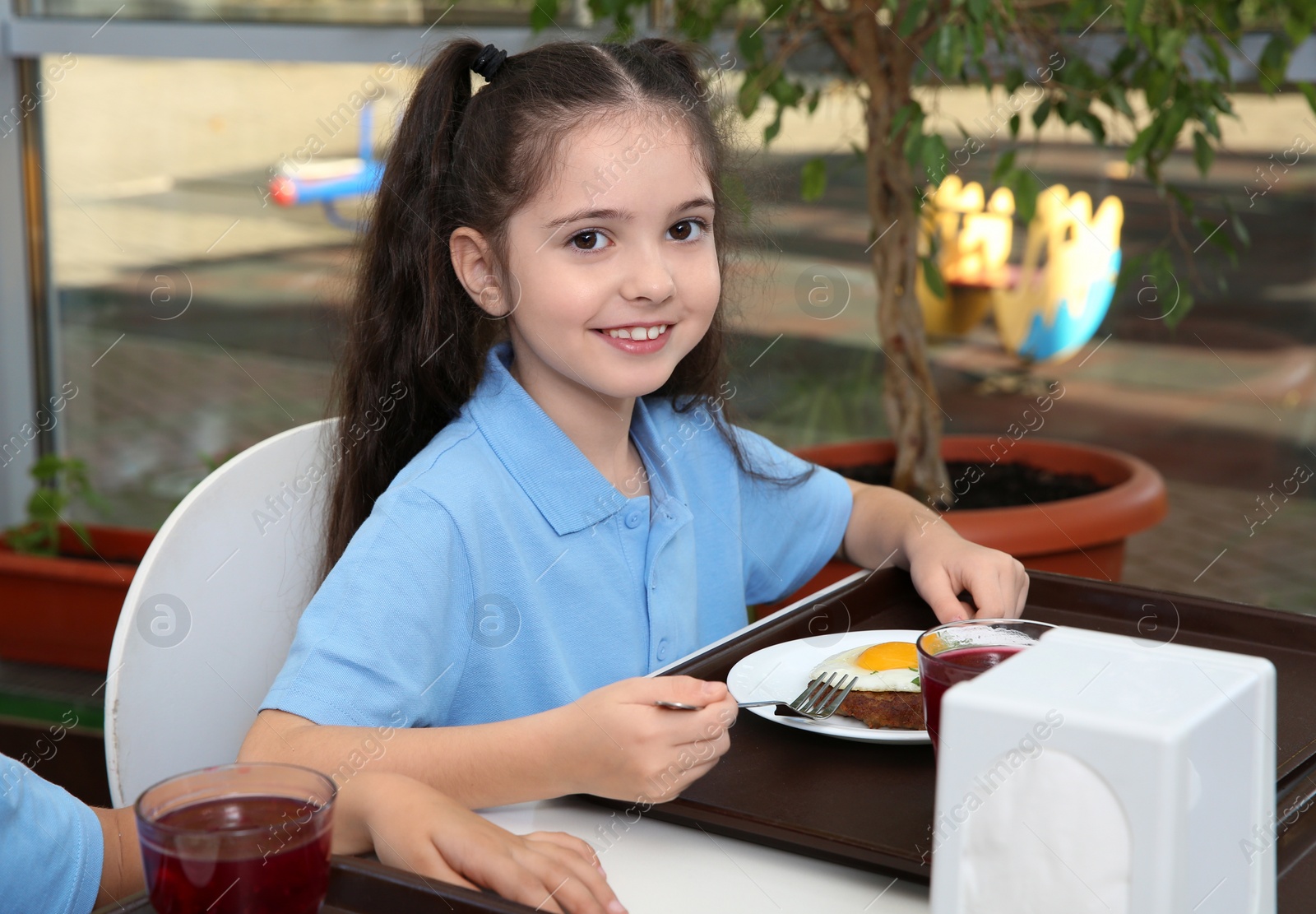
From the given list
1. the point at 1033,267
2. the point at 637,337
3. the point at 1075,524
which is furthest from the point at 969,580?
the point at 1033,267

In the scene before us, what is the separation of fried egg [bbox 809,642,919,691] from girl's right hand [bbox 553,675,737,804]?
0.15 m

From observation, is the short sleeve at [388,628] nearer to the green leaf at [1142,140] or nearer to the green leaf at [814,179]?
the green leaf at [814,179]

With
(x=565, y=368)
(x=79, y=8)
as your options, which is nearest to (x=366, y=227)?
(x=565, y=368)

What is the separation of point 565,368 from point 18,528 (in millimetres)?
1884

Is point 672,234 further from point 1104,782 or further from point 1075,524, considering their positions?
point 1075,524

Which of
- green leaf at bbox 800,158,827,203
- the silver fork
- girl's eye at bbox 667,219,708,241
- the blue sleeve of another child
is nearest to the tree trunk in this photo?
green leaf at bbox 800,158,827,203

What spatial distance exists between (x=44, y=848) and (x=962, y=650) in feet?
1.86

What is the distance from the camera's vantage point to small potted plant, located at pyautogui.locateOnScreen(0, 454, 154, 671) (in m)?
2.42

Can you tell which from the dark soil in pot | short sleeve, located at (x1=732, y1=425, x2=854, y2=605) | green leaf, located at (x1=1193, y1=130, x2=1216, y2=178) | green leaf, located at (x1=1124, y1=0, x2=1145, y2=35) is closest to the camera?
short sleeve, located at (x1=732, y1=425, x2=854, y2=605)

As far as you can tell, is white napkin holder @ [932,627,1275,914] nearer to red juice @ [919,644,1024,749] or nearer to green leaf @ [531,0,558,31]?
red juice @ [919,644,1024,749]

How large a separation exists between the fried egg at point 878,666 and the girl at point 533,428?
0.18 m

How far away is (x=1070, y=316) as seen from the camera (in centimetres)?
265

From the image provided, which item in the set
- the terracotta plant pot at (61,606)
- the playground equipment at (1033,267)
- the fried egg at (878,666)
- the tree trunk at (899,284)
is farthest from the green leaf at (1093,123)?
the terracotta plant pot at (61,606)

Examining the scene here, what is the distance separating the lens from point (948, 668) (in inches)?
28.3
